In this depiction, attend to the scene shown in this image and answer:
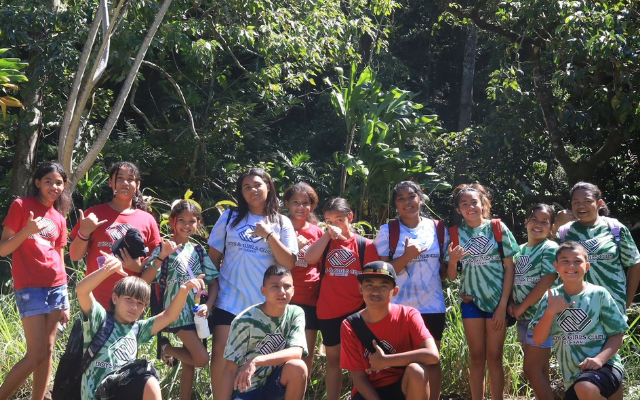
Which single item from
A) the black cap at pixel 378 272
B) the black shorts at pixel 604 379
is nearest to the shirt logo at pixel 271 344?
the black cap at pixel 378 272

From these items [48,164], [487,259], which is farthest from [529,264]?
[48,164]

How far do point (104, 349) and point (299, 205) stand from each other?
6.17ft

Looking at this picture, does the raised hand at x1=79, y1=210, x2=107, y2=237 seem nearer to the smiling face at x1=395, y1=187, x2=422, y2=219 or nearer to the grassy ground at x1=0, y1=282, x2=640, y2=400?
the grassy ground at x1=0, y1=282, x2=640, y2=400

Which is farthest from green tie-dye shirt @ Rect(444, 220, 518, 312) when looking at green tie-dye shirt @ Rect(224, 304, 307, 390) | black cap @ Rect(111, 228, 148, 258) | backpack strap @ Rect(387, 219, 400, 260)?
black cap @ Rect(111, 228, 148, 258)

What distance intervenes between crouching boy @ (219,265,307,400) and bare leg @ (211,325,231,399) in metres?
0.46

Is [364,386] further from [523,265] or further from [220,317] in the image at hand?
[523,265]

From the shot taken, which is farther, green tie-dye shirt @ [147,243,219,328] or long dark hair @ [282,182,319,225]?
long dark hair @ [282,182,319,225]

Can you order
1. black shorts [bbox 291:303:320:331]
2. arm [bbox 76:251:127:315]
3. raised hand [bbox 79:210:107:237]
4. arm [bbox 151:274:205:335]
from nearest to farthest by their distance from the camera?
arm [bbox 76:251:127:315]
arm [bbox 151:274:205:335]
raised hand [bbox 79:210:107:237]
black shorts [bbox 291:303:320:331]

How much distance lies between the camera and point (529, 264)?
514 centimetres

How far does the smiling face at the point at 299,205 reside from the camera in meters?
5.44

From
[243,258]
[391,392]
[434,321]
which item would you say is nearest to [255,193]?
[243,258]

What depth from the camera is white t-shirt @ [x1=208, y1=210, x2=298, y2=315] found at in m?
4.94

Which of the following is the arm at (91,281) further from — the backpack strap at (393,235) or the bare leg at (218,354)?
the backpack strap at (393,235)

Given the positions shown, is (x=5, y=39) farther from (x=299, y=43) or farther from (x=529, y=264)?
(x=529, y=264)
